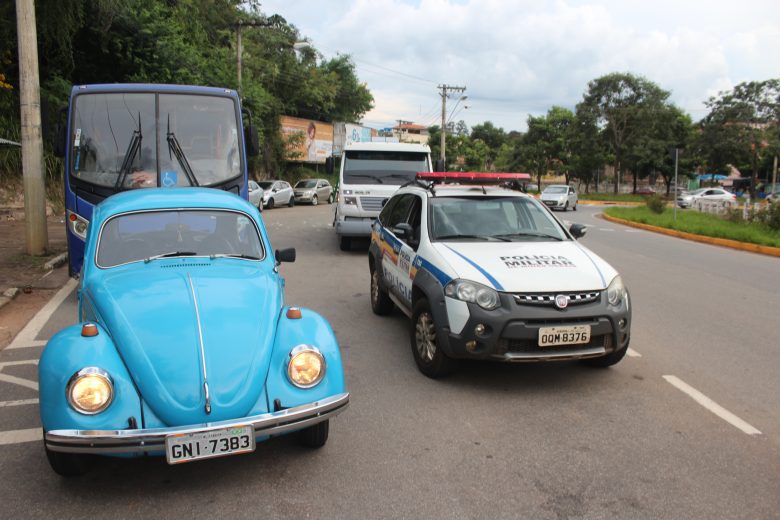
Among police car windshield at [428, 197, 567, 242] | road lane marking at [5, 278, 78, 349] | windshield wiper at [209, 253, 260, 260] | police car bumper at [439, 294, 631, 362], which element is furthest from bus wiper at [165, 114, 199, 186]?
police car bumper at [439, 294, 631, 362]

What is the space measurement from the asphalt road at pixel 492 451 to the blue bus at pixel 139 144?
241 cm

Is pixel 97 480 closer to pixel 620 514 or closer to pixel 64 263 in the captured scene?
pixel 620 514

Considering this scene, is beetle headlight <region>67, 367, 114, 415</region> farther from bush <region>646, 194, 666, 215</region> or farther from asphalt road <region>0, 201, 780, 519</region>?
bush <region>646, 194, 666, 215</region>

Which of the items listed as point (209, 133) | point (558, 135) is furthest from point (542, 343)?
point (558, 135)

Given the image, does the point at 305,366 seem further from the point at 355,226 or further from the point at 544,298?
the point at 355,226

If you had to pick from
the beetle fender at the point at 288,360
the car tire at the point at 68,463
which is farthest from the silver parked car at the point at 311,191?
the car tire at the point at 68,463

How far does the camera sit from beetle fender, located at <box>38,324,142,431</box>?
3.09 m

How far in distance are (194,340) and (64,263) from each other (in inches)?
343

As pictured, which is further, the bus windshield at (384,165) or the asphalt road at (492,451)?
the bus windshield at (384,165)

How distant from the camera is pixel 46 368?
3301mm

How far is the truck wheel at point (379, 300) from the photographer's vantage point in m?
7.31

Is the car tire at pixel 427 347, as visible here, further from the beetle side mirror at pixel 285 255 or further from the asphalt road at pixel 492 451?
the beetle side mirror at pixel 285 255

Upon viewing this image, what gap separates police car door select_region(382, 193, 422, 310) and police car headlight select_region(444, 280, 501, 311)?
1039mm

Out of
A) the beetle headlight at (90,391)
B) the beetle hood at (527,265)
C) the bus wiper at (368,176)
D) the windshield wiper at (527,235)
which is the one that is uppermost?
the bus wiper at (368,176)
